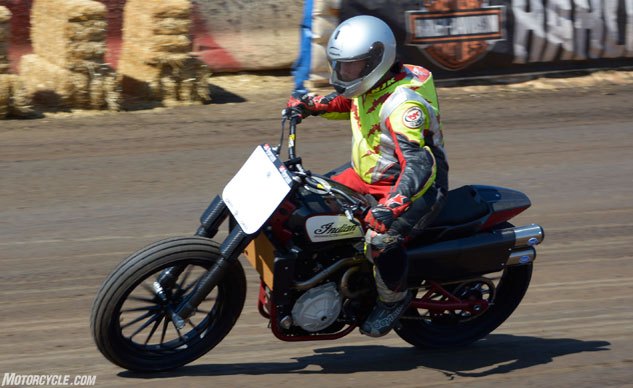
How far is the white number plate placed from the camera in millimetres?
4715

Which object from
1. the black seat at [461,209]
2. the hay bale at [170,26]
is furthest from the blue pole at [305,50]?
the black seat at [461,209]

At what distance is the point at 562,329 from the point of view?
602 cm

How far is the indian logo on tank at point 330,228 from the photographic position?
4.90 m

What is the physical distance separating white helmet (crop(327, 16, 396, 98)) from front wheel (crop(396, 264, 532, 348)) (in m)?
1.40

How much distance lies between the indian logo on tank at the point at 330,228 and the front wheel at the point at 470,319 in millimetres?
813

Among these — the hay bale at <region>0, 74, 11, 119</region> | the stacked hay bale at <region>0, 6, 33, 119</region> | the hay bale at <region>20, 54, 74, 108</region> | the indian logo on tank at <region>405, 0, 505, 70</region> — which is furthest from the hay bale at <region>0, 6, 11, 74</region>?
the indian logo on tank at <region>405, 0, 505, 70</region>

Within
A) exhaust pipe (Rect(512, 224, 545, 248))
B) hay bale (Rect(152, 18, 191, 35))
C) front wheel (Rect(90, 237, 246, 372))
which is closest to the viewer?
front wheel (Rect(90, 237, 246, 372))

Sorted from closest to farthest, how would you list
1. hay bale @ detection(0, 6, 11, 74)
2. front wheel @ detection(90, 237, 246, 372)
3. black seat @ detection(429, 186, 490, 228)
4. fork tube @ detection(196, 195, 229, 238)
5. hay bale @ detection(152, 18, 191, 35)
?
front wheel @ detection(90, 237, 246, 372), fork tube @ detection(196, 195, 229, 238), black seat @ detection(429, 186, 490, 228), hay bale @ detection(0, 6, 11, 74), hay bale @ detection(152, 18, 191, 35)

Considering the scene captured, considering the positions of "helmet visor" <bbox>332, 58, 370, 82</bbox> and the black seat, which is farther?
the black seat

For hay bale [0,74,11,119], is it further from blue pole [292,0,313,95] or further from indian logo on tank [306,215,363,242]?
A: indian logo on tank [306,215,363,242]

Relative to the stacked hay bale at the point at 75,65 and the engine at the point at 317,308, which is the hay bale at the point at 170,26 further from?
the engine at the point at 317,308

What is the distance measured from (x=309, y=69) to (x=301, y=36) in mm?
446

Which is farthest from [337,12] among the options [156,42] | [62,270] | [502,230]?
[502,230]

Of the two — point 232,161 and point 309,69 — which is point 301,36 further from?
point 232,161
